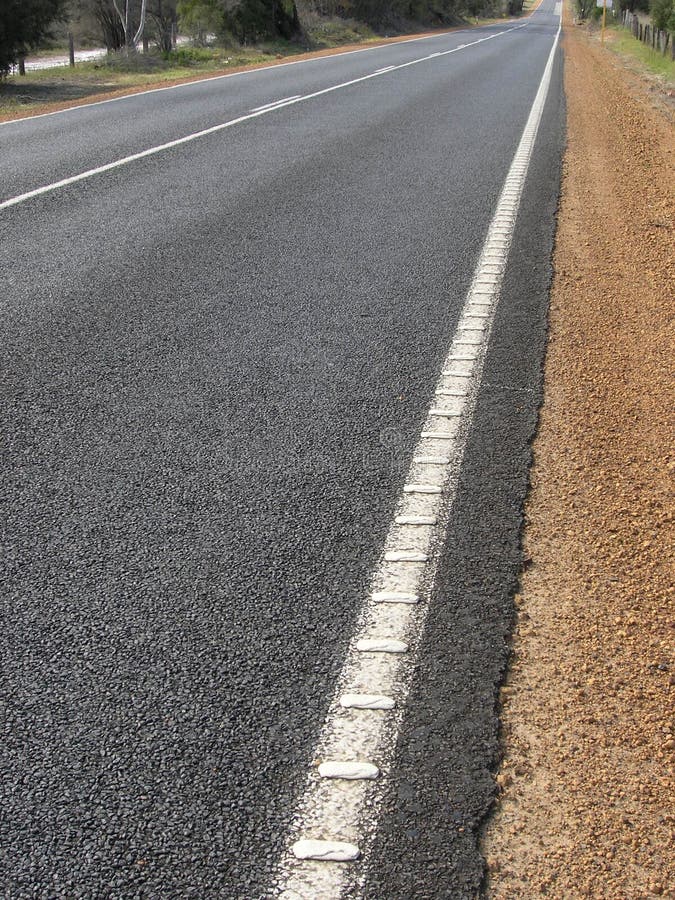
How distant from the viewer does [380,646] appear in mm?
2246

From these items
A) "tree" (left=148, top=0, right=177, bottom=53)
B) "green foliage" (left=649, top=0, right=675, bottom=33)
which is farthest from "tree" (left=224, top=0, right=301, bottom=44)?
"green foliage" (left=649, top=0, right=675, bottom=33)

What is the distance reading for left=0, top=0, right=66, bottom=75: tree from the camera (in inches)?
779

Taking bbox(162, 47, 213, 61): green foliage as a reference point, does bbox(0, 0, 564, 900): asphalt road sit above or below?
below

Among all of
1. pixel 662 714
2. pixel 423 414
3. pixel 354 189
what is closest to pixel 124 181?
pixel 354 189

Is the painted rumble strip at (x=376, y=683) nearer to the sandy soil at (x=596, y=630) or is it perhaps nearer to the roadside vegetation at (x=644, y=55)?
the sandy soil at (x=596, y=630)

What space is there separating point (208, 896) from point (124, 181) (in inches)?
295

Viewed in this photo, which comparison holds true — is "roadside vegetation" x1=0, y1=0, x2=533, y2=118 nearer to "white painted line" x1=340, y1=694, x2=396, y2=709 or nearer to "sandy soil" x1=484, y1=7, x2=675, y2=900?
"sandy soil" x1=484, y1=7, x2=675, y2=900

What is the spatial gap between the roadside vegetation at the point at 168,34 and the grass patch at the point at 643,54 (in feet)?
38.0

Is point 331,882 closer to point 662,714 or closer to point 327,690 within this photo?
point 327,690

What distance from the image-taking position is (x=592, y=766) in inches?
75.6

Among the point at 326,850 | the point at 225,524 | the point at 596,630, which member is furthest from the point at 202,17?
the point at 326,850

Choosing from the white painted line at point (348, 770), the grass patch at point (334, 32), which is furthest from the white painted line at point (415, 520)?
the grass patch at point (334, 32)

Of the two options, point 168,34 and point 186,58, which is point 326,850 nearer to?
point 186,58

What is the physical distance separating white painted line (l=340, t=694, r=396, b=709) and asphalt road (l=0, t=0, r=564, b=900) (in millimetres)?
74
